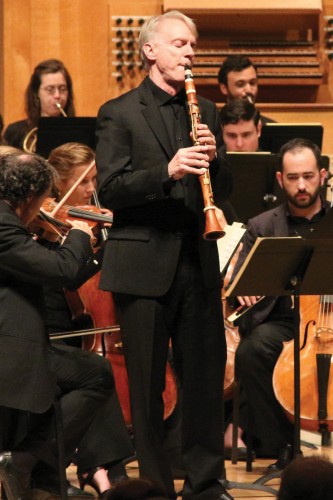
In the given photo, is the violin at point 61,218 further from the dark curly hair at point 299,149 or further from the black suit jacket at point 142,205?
the dark curly hair at point 299,149

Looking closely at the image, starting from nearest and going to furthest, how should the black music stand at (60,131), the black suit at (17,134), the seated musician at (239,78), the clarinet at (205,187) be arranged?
1. the clarinet at (205,187)
2. the black music stand at (60,131)
3. the black suit at (17,134)
4. the seated musician at (239,78)

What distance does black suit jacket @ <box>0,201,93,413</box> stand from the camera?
10.8 ft

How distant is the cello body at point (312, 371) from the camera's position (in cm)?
416

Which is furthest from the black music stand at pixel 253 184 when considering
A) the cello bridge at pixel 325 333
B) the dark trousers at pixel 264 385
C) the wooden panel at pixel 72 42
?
the wooden panel at pixel 72 42

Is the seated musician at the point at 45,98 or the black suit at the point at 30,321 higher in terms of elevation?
the seated musician at the point at 45,98

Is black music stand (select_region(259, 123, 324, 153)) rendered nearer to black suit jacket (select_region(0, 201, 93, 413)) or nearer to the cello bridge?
the cello bridge

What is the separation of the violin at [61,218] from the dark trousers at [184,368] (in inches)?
18.5

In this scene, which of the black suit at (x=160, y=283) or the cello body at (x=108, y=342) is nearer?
the black suit at (x=160, y=283)

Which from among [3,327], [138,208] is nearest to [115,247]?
[138,208]

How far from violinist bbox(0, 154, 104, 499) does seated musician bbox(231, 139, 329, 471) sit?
120cm

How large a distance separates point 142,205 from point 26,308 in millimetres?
498

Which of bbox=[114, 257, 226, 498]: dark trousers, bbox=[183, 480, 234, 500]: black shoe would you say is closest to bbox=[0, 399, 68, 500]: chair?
bbox=[114, 257, 226, 498]: dark trousers

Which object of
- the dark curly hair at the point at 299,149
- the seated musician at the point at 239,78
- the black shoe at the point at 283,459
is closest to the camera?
the black shoe at the point at 283,459

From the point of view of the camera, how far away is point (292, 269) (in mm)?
3660
